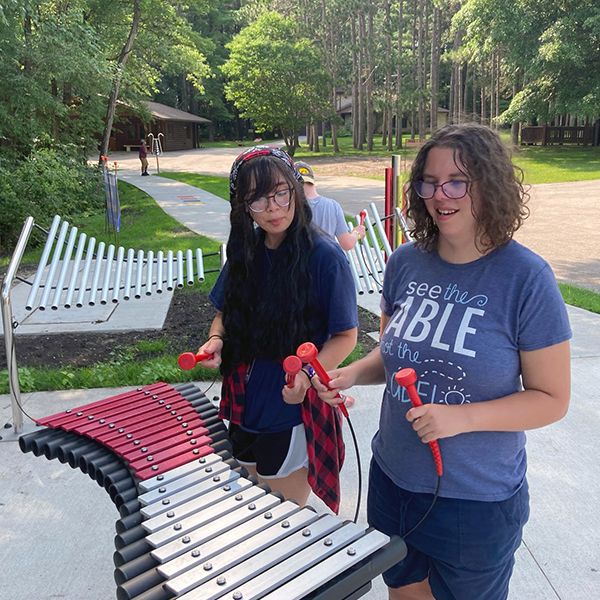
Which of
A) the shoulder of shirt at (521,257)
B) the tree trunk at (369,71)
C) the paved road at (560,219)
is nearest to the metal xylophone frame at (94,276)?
the paved road at (560,219)

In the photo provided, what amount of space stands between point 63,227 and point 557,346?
13.4 ft

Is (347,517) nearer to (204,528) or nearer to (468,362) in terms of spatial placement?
(204,528)

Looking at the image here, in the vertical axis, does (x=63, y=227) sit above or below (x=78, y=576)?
above

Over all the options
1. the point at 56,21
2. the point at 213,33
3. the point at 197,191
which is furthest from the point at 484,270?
the point at 213,33

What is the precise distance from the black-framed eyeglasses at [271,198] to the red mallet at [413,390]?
0.75 m

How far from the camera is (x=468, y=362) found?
1.42m

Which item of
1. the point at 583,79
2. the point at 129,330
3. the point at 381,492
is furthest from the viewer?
the point at 583,79

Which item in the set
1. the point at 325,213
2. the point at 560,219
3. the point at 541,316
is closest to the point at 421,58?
the point at 560,219

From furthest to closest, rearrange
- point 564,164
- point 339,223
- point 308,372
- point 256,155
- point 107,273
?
point 564,164, point 107,273, point 339,223, point 256,155, point 308,372

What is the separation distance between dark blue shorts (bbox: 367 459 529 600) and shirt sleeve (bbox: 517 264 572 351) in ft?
1.48

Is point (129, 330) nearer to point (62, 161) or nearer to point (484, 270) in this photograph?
point (484, 270)

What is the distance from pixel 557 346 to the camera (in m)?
1.36

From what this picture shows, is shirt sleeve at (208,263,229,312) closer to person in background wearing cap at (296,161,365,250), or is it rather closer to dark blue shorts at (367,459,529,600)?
dark blue shorts at (367,459,529,600)

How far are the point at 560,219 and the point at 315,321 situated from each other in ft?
38.0
